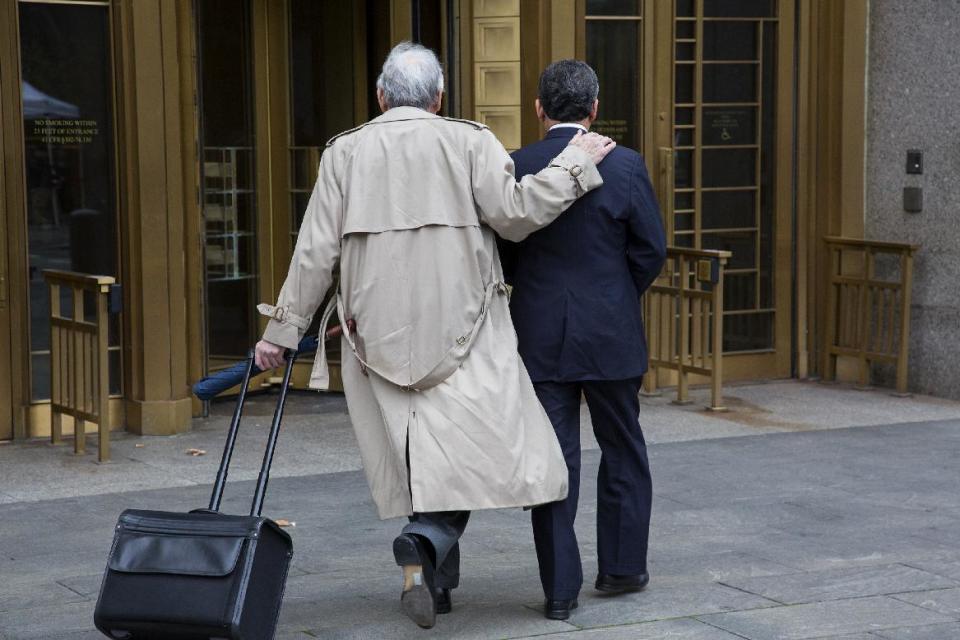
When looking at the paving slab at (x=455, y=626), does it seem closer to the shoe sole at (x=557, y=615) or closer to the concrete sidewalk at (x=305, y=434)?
the shoe sole at (x=557, y=615)

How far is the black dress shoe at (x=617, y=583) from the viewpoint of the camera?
531 cm

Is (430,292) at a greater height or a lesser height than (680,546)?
greater

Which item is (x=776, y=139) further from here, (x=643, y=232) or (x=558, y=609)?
(x=558, y=609)

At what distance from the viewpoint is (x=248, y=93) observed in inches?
379

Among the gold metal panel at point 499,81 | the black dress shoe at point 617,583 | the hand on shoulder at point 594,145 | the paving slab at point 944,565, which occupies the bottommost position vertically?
the paving slab at point 944,565

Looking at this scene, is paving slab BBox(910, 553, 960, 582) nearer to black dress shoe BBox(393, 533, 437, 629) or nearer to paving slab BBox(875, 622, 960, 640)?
paving slab BBox(875, 622, 960, 640)

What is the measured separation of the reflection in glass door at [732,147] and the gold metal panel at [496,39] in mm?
1090

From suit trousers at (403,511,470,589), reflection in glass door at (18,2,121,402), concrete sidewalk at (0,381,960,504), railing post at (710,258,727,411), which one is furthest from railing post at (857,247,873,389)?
suit trousers at (403,511,470,589)

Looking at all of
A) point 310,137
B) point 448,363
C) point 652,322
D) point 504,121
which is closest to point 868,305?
point 652,322

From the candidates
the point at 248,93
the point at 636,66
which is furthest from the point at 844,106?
the point at 248,93

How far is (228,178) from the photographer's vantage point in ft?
31.5

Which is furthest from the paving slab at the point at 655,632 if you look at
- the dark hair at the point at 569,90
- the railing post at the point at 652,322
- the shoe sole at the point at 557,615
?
the railing post at the point at 652,322

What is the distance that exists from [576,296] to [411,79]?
858mm

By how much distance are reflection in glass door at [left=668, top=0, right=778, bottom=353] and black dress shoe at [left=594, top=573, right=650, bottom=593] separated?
4724 millimetres
